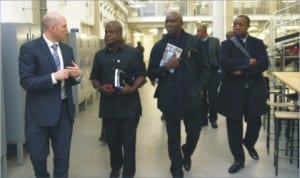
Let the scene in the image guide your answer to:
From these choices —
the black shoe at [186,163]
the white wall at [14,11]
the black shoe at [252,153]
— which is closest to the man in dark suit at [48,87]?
the black shoe at [186,163]

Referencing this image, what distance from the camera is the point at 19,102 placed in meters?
5.06

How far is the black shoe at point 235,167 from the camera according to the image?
455cm

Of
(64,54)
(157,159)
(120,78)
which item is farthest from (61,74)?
(157,159)

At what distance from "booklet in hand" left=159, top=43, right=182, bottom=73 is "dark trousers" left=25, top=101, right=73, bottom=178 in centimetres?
114

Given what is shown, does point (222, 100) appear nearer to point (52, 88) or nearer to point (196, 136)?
point (196, 136)

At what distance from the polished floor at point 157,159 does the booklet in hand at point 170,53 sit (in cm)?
128

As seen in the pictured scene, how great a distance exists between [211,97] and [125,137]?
131 inches

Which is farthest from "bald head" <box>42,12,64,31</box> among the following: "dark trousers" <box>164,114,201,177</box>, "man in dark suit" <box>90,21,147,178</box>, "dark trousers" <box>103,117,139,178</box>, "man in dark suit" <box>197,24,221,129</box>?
"man in dark suit" <box>197,24,221,129</box>

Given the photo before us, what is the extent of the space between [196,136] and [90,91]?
19.9 ft

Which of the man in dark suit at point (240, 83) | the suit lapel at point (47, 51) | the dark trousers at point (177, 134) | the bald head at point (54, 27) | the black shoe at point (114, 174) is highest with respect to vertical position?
the bald head at point (54, 27)

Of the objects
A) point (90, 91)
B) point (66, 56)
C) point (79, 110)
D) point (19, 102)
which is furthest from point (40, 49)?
point (90, 91)

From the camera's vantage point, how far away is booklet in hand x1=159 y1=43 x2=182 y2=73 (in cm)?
410

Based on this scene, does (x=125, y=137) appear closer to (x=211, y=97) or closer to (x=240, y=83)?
(x=240, y=83)

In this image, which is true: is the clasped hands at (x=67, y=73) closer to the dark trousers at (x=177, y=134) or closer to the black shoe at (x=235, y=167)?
the dark trousers at (x=177, y=134)
